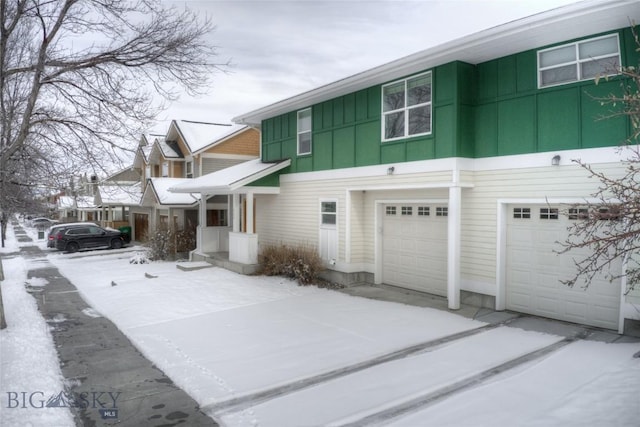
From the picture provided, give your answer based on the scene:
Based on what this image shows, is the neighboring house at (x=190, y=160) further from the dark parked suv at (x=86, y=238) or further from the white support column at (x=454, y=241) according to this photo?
the white support column at (x=454, y=241)

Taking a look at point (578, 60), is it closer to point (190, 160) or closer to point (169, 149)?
point (190, 160)

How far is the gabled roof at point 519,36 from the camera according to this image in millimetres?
7660

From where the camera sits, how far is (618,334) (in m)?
7.79

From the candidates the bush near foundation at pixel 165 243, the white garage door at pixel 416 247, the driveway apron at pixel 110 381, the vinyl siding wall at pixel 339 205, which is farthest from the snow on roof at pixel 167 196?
the white garage door at pixel 416 247

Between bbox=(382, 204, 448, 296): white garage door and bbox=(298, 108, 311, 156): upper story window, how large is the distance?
3935 millimetres

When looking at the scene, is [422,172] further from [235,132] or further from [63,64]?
[235,132]

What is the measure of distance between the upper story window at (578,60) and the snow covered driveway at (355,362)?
5044mm

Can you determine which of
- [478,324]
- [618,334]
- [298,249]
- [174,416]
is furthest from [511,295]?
[174,416]

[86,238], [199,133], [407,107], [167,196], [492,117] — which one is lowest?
[86,238]

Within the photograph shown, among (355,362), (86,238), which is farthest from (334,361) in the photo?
(86,238)

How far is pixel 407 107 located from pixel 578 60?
12.8 ft

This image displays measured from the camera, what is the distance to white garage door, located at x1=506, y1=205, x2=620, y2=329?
827cm

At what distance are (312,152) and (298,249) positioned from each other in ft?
11.0

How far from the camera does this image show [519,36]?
8.73 meters
